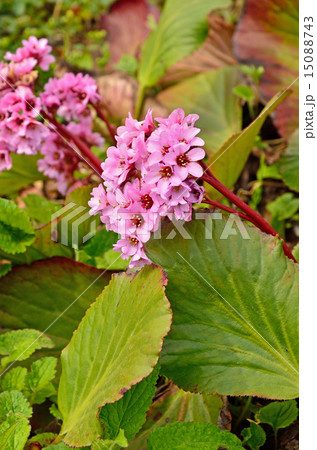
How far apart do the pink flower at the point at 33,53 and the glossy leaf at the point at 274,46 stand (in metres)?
0.79

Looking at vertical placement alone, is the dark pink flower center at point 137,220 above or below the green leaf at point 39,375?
above

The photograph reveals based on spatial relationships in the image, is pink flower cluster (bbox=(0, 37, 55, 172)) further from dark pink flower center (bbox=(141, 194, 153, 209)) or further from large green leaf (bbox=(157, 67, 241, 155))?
large green leaf (bbox=(157, 67, 241, 155))

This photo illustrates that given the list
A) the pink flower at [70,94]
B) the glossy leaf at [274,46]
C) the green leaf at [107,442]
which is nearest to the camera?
the green leaf at [107,442]

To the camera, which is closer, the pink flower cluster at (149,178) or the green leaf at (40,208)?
the pink flower cluster at (149,178)

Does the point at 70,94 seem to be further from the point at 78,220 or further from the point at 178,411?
the point at 178,411

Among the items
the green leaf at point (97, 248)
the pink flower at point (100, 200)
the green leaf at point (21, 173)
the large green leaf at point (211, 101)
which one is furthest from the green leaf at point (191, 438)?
Answer: the large green leaf at point (211, 101)

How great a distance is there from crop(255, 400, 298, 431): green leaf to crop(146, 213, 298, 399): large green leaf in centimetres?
14

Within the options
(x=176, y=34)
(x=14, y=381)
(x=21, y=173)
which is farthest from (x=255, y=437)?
(x=176, y=34)

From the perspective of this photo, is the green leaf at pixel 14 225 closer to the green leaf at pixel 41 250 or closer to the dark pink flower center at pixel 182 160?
the green leaf at pixel 41 250

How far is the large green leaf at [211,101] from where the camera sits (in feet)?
6.61

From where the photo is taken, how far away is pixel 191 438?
1.00 m

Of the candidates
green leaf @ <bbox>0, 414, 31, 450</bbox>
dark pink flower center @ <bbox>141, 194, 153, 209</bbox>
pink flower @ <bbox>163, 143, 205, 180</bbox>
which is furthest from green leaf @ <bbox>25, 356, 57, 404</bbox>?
pink flower @ <bbox>163, 143, 205, 180</bbox>

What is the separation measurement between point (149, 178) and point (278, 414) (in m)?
0.60
